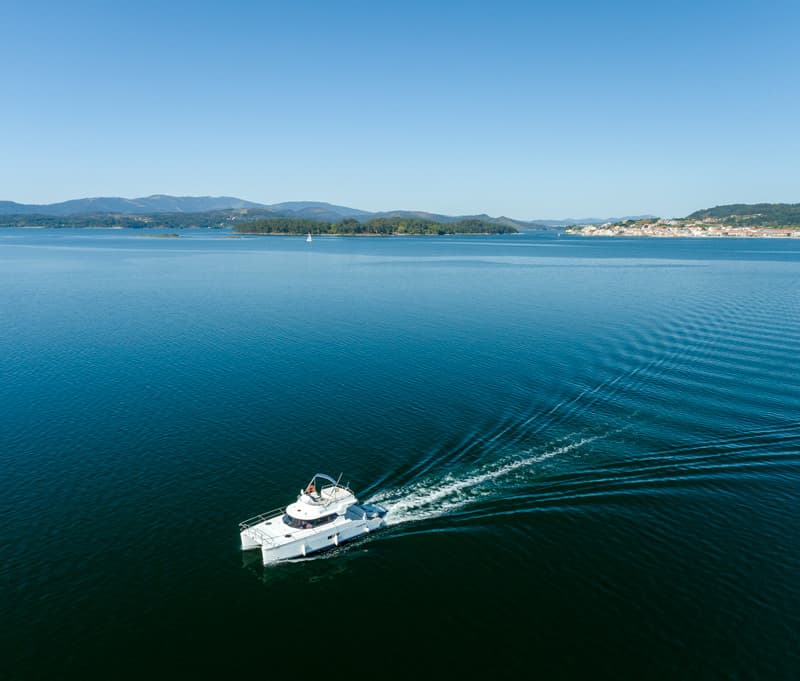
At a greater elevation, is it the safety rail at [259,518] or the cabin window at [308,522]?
the cabin window at [308,522]

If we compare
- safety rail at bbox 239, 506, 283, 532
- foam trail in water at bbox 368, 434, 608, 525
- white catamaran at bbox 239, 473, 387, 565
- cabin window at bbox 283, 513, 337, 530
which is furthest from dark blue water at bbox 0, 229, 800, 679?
cabin window at bbox 283, 513, 337, 530

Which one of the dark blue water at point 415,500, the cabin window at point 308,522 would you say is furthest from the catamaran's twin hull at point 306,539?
the dark blue water at point 415,500

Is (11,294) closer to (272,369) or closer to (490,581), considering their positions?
(272,369)

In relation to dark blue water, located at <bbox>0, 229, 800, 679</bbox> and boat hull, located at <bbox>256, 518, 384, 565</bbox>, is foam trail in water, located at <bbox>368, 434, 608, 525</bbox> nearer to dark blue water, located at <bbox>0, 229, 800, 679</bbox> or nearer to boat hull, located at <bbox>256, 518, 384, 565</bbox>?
dark blue water, located at <bbox>0, 229, 800, 679</bbox>

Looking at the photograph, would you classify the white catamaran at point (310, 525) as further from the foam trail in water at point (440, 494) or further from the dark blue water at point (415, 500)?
the foam trail in water at point (440, 494)

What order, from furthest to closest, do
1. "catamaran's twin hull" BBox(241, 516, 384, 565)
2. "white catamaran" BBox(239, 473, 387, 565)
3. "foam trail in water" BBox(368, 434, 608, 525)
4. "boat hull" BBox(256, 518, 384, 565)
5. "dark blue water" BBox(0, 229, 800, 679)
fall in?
"foam trail in water" BBox(368, 434, 608, 525) → "white catamaran" BBox(239, 473, 387, 565) → "catamaran's twin hull" BBox(241, 516, 384, 565) → "boat hull" BBox(256, 518, 384, 565) → "dark blue water" BBox(0, 229, 800, 679)

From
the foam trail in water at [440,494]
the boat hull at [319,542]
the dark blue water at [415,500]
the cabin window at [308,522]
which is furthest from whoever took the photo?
the foam trail in water at [440,494]

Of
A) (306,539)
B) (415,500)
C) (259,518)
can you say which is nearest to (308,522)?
(306,539)
